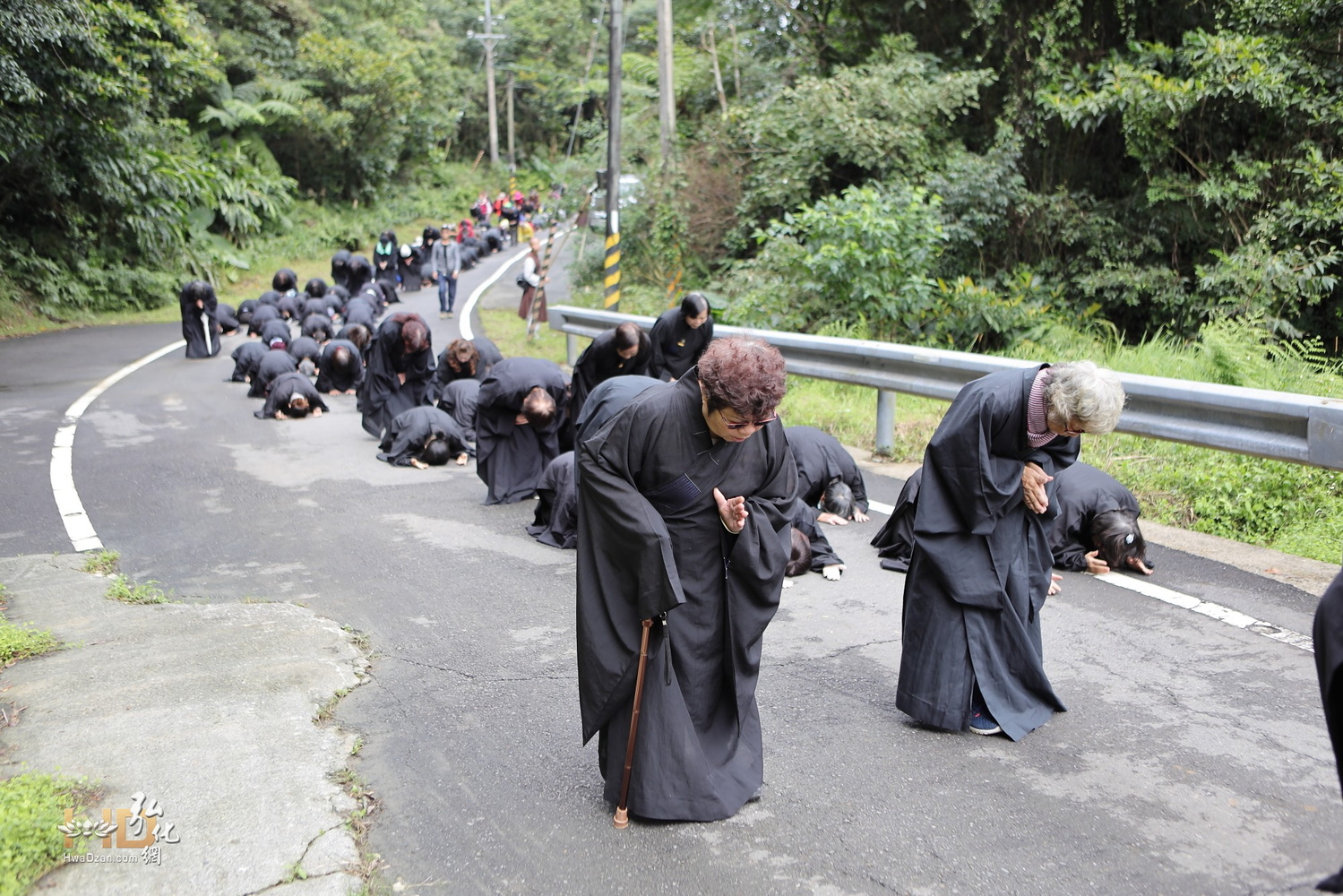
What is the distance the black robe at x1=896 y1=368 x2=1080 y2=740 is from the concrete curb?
2387mm

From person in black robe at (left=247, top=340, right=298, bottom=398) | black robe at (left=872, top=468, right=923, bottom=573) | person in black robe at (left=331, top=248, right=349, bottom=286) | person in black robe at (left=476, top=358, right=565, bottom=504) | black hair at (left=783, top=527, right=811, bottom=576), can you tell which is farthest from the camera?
person in black robe at (left=331, top=248, right=349, bottom=286)

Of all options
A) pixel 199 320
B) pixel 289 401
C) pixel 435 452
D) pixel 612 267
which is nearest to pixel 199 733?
pixel 435 452

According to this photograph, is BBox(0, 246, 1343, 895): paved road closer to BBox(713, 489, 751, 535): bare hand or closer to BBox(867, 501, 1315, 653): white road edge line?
BBox(867, 501, 1315, 653): white road edge line

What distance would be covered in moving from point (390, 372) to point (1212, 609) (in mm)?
8424

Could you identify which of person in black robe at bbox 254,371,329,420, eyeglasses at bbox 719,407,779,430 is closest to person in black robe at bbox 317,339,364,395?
person in black robe at bbox 254,371,329,420

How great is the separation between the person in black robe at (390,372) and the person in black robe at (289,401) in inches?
49.0

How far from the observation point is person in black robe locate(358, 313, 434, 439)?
11.6 metres

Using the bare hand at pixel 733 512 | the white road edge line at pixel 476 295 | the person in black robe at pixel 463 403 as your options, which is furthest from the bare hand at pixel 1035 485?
the white road edge line at pixel 476 295

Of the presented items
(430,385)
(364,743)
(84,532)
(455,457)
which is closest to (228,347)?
(430,385)

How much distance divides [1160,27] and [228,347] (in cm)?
1565

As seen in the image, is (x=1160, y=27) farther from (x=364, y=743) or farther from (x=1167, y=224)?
(x=364, y=743)

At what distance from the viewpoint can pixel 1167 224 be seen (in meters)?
13.3

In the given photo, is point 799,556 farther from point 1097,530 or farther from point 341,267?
→ point 341,267

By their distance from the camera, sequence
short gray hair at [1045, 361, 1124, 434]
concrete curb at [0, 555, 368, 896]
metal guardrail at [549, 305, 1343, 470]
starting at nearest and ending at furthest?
concrete curb at [0, 555, 368, 896] → short gray hair at [1045, 361, 1124, 434] → metal guardrail at [549, 305, 1343, 470]
